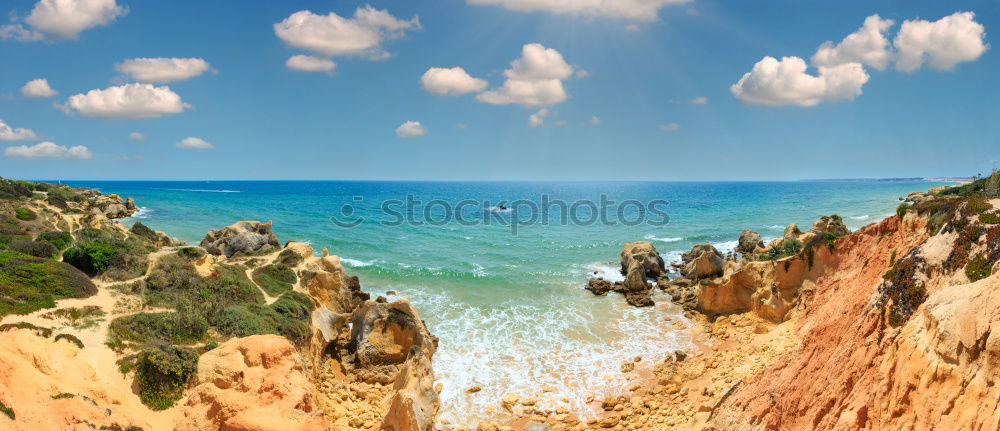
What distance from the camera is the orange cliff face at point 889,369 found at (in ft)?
24.6

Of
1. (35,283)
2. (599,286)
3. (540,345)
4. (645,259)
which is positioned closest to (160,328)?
(35,283)

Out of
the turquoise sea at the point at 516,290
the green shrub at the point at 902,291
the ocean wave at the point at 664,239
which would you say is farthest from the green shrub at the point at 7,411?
the ocean wave at the point at 664,239

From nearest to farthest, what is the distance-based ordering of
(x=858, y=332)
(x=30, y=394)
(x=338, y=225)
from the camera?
1. (x=30, y=394)
2. (x=858, y=332)
3. (x=338, y=225)

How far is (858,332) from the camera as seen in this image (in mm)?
11352

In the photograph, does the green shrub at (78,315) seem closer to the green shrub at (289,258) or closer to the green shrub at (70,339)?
the green shrub at (70,339)

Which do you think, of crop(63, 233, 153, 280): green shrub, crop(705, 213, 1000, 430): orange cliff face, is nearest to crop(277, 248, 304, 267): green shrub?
crop(63, 233, 153, 280): green shrub

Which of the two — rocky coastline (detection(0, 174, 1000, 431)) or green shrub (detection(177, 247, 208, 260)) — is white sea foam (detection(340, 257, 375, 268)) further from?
green shrub (detection(177, 247, 208, 260))

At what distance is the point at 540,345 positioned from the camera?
75.2 feet

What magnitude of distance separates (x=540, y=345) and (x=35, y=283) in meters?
19.0

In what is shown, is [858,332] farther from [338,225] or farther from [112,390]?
[338,225]

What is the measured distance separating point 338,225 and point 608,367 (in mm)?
49690

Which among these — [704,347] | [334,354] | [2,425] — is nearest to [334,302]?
[334,354]

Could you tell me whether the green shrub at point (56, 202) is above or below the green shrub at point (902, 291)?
above

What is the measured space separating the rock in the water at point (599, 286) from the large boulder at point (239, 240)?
21.6 meters
